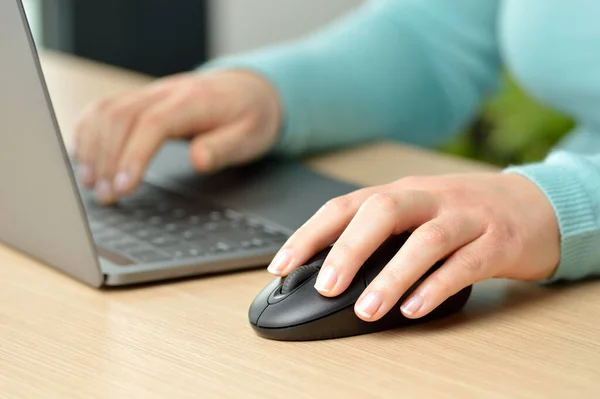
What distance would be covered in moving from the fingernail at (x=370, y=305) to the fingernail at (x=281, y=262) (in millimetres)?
56

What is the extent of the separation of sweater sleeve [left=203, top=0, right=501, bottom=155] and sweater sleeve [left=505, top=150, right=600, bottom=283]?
393 mm

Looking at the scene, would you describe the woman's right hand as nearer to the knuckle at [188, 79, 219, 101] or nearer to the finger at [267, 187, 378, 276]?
the knuckle at [188, 79, 219, 101]

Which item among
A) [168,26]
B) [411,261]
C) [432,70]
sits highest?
[411,261]

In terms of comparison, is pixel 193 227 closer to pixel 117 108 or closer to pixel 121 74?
pixel 117 108

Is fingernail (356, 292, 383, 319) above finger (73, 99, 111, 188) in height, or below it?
above

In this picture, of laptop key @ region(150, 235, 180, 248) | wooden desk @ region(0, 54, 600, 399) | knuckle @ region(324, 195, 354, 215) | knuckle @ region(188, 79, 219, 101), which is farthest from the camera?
knuckle @ region(188, 79, 219, 101)

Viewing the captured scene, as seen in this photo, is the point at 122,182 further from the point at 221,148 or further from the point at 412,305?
the point at 412,305

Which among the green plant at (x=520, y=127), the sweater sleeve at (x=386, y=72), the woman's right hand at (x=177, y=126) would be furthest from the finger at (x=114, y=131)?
the green plant at (x=520, y=127)

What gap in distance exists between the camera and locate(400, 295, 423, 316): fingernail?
0.61 m

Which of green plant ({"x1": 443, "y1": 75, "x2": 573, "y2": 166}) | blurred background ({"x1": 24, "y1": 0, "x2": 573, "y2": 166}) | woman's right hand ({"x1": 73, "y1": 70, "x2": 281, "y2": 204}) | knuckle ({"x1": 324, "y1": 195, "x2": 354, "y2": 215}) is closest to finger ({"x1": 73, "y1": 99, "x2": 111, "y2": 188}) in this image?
woman's right hand ({"x1": 73, "y1": 70, "x2": 281, "y2": 204})

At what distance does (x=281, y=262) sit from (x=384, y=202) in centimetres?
7

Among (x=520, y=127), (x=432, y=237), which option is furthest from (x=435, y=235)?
(x=520, y=127)

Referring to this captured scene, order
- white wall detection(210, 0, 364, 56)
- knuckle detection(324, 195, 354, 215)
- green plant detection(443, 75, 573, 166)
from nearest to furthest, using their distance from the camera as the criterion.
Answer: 1. knuckle detection(324, 195, 354, 215)
2. green plant detection(443, 75, 573, 166)
3. white wall detection(210, 0, 364, 56)

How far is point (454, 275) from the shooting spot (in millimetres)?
626
